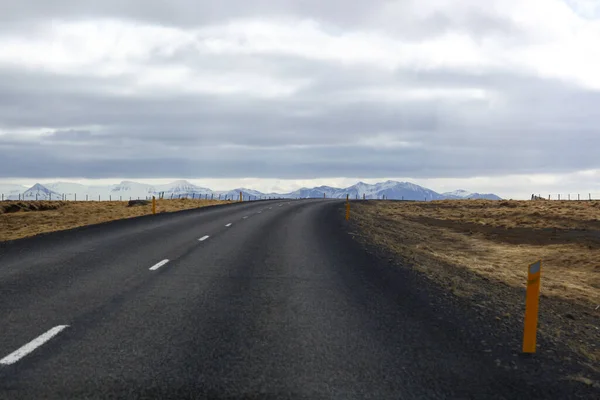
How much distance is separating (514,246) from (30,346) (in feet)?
92.8

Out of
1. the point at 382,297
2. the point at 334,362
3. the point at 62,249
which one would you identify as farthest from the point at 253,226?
the point at 334,362

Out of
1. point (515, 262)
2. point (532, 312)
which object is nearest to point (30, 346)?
point (532, 312)

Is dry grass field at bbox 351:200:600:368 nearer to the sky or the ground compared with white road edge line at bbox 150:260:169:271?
nearer to the ground

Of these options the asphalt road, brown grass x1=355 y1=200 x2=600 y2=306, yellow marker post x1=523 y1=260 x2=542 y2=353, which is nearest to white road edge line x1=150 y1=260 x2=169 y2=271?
the asphalt road

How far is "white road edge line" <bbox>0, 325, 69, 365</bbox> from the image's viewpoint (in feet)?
19.0

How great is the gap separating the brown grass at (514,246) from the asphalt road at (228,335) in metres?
4.02

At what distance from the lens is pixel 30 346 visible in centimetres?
632

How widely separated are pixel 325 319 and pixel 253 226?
59.5 feet

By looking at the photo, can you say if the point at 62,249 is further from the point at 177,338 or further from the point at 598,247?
the point at 598,247

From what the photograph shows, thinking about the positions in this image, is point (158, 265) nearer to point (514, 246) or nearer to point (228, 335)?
point (228, 335)

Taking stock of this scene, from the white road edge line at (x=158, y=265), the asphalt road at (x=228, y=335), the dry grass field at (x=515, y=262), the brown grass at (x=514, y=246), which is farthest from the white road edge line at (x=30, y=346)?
the brown grass at (x=514, y=246)

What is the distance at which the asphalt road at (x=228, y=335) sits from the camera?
529 cm

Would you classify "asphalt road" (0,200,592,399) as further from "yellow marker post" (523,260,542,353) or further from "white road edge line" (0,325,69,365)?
"yellow marker post" (523,260,542,353)

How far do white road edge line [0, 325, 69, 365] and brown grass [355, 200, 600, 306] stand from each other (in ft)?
25.7
